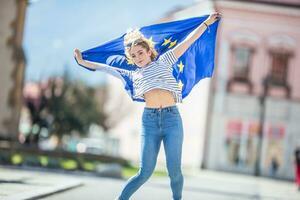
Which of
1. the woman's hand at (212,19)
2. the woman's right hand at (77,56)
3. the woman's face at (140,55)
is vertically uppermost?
the woman's hand at (212,19)

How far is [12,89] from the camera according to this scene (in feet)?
92.3

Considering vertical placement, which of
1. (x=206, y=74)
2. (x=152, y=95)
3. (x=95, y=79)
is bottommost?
(x=152, y=95)

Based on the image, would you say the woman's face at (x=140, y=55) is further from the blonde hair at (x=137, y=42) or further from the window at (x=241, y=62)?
the window at (x=241, y=62)

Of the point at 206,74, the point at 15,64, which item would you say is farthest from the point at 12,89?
the point at 206,74

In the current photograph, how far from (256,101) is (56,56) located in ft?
43.1

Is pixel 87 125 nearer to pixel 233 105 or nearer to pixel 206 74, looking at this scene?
pixel 233 105

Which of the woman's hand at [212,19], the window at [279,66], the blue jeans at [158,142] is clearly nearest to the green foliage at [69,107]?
the window at [279,66]

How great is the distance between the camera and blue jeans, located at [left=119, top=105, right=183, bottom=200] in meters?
5.72

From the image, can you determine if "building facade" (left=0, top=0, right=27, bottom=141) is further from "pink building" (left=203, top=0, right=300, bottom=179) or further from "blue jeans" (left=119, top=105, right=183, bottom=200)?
"blue jeans" (left=119, top=105, right=183, bottom=200)

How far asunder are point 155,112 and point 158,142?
285mm

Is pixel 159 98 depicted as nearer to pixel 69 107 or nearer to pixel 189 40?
pixel 189 40

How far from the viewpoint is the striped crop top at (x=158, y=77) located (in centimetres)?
584

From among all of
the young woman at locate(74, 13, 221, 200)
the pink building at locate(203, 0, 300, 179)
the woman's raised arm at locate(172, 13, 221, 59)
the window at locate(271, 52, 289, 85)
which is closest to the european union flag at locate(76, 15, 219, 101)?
the woman's raised arm at locate(172, 13, 221, 59)

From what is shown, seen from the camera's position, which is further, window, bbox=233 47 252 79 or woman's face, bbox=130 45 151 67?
window, bbox=233 47 252 79
